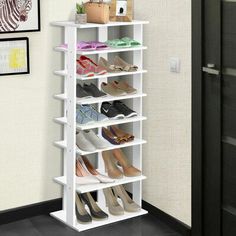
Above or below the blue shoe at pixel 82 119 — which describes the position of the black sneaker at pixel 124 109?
above

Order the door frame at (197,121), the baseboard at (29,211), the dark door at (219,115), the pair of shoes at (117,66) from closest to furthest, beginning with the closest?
the dark door at (219,115)
the door frame at (197,121)
the pair of shoes at (117,66)
the baseboard at (29,211)

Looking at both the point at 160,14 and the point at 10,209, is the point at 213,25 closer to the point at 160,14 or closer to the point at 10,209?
the point at 160,14

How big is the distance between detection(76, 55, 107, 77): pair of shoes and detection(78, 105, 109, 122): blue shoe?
0.24 meters

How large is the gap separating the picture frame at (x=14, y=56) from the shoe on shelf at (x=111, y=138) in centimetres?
67

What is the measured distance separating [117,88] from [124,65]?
0.16 m

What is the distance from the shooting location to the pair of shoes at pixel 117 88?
176 inches

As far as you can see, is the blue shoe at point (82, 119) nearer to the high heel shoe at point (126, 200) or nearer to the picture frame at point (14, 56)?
the picture frame at point (14, 56)

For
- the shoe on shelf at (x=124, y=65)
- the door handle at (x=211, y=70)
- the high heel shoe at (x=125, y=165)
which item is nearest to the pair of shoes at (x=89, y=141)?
the high heel shoe at (x=125, y=165)

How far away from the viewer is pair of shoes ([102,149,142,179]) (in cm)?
457

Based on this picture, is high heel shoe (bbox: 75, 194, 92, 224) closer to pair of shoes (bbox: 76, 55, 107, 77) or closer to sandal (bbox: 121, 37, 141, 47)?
pair of shoes (bbox: 76, 55, 107, 77)

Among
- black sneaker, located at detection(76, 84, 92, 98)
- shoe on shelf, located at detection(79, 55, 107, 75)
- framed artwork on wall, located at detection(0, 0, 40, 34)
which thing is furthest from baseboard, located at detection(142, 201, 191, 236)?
framed artwork on wall, located at detection(0, 0, 40, 34)

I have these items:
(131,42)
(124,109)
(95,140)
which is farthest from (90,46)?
(95,140)

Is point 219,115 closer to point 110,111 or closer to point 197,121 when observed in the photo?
point 197,121

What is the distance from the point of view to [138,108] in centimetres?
455
